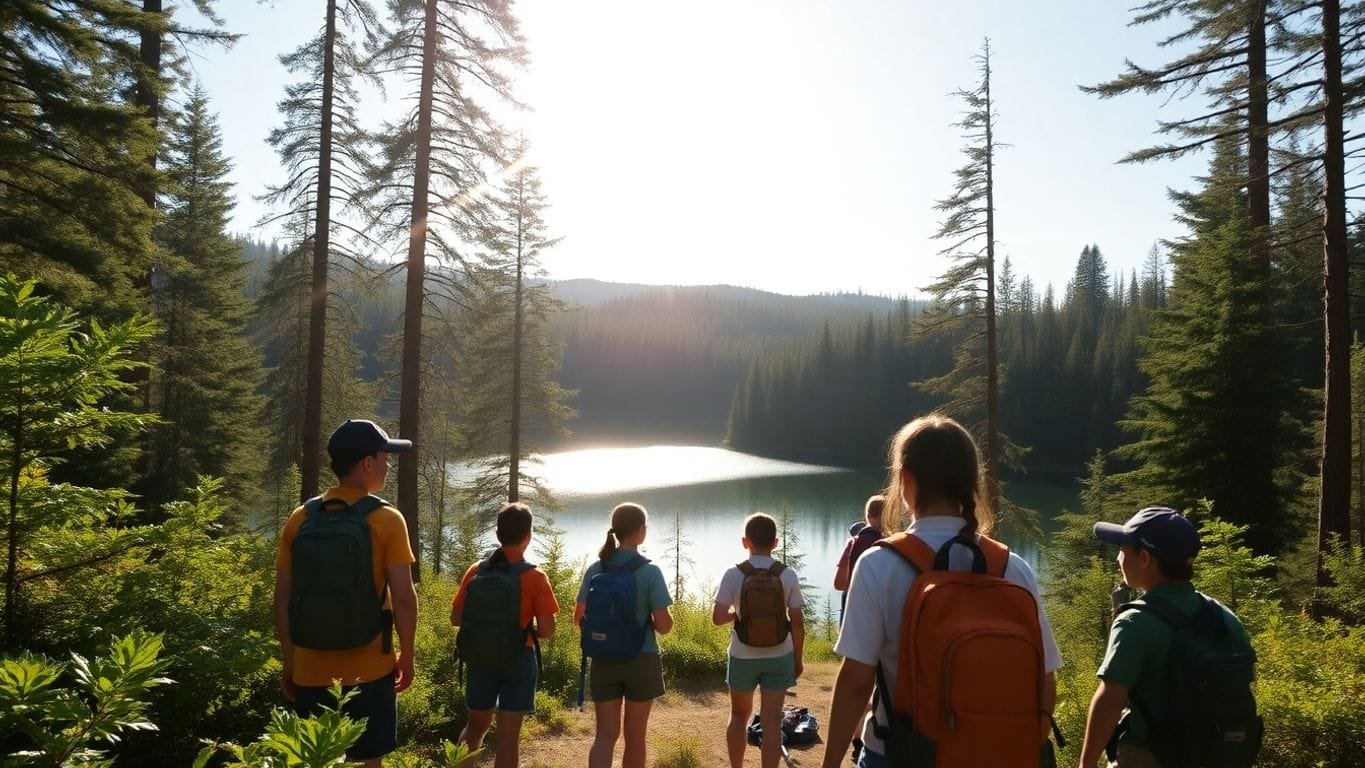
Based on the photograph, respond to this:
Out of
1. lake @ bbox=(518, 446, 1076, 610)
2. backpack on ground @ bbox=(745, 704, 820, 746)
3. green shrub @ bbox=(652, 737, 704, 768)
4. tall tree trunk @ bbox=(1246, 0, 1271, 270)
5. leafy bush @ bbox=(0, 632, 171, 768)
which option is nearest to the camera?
leafy bush @ bbox=(0, 632, 171, 768)

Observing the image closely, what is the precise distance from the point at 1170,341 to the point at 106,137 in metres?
16.0

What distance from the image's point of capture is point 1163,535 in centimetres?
243

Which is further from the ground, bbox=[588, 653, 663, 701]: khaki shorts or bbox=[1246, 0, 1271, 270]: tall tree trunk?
bbox=[1246, 0, 1271, 270]: tall tree trunk

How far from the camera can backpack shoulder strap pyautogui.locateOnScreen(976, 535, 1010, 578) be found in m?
1.81

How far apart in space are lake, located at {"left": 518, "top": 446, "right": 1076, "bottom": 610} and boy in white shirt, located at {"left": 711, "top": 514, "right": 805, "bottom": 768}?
11.4 metres

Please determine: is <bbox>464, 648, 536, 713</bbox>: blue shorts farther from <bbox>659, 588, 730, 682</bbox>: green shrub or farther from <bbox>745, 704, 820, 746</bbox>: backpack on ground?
<bbox>659, 588, 730, 682</bbox>: green shrub

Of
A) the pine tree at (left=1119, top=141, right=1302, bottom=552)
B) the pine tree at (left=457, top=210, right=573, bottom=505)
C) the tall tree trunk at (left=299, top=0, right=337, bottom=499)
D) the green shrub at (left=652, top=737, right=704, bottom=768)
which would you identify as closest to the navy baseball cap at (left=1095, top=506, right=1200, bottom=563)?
the green shrub at (left=652, top=737, right=704, bottom=768)

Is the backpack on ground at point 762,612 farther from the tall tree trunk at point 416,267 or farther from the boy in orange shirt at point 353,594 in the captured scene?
the tall tree trunk at point 416,267

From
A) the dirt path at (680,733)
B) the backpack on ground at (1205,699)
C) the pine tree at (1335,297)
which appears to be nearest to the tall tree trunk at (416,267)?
the dirt path at (680,733)

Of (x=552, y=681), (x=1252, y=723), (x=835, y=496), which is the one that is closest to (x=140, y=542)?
(x=552, y=681)

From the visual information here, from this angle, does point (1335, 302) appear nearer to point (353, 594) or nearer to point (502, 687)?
point (502, 687)

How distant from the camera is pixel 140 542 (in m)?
3.37

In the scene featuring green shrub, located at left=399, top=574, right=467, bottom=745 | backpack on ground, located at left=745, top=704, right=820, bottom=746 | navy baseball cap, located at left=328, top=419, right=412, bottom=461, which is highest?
navy baseball cap, located at left=328, top=419, right=412, bottom=461

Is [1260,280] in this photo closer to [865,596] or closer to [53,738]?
[865,596]
